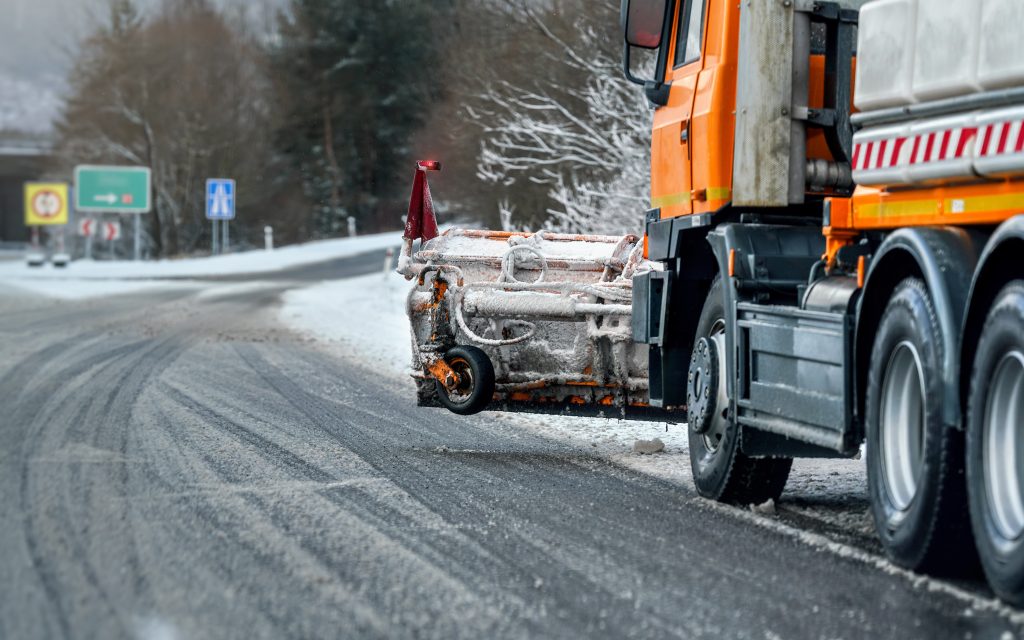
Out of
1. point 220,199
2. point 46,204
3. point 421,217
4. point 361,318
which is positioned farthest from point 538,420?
point 46,204

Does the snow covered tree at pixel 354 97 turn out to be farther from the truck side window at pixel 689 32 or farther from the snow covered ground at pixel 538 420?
the truck side window at pixel 689 32

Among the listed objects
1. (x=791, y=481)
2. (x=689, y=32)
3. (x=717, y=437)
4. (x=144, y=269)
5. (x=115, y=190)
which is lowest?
(x=144, y=269)

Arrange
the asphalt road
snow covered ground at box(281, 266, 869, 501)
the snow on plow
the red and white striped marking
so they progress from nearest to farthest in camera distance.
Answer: the asphalt road
the red and white striped marking
snow covered ground at box(281, 266, 869, 501)
the snow on plow

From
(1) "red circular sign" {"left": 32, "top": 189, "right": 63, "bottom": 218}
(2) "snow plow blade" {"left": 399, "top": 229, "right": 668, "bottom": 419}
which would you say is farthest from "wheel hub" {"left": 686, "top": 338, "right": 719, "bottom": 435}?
(1) "red circular sign" {"left": 32, "top": 189, "right": 63, "bottom": 218}

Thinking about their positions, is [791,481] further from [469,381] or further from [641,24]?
[641,24]

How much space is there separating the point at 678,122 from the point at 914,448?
101 inches

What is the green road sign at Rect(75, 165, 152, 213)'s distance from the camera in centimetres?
4897

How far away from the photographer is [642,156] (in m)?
20.6

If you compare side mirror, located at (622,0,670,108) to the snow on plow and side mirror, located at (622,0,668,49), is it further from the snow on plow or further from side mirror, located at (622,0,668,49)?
the snow on plow

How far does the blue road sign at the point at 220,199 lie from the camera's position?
46.9 meters

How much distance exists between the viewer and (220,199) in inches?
1857

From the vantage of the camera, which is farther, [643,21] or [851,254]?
[643,21]

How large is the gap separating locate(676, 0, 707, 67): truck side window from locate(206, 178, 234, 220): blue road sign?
133ft

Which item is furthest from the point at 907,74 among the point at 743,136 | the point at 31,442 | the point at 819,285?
the point at 31,442
